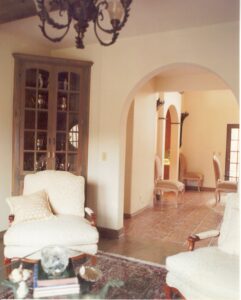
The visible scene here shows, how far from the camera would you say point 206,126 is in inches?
337

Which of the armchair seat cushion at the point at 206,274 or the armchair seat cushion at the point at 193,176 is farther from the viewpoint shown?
the armchair seat cushion at the point at 193,176

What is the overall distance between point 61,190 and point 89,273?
1348 millimetres

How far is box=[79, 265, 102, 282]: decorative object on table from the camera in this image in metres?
2.10

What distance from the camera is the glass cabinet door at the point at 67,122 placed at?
167 inches

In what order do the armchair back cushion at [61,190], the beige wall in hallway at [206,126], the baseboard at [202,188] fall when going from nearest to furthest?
the armchair back cushion at [61,190]
the beige wall in hallway at [206,126]
the baseboard at [202,188]

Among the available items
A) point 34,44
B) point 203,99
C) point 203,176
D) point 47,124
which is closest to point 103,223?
point 47,124

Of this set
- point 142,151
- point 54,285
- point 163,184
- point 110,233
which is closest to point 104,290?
point 54,285

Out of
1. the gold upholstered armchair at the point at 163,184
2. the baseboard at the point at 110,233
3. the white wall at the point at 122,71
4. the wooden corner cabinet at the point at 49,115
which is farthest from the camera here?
the gold upholstered armchair at the point at 163,184

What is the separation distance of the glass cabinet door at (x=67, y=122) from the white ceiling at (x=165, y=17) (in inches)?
23.1

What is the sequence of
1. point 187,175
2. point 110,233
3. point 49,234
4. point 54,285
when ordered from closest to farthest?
point 54,285 → point 49,234 → point 110,233 → point 187,175

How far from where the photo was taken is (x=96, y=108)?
4285 millimetres

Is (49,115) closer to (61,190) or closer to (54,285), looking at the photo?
(61,190)

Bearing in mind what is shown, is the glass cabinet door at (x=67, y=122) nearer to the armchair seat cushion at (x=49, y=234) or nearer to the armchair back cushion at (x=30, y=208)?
the armchair back cushion at (x=30, y=208)

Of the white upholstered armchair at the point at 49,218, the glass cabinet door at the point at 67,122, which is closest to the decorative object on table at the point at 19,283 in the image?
the white upholstered armchair at the point at 49,218
